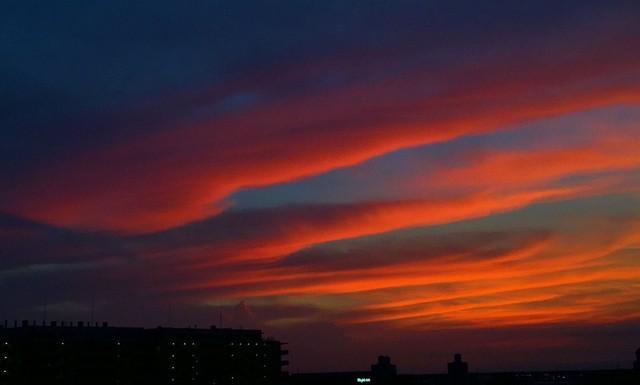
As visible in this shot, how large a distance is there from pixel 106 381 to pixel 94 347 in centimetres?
859

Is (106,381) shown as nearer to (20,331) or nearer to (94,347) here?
(94,347)

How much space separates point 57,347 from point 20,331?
10.4 m

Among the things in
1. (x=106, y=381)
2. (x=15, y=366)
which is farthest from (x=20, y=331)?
(x=106, y=381)

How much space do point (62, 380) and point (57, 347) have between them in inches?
294

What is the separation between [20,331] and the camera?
643ft

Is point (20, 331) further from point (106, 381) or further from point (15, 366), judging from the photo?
point (106, 381)

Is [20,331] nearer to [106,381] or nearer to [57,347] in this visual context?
[57,347]

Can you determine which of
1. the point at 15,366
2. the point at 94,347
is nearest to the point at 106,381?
the point at 94,347

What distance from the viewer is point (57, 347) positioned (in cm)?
19275

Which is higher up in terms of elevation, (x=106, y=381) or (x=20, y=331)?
(x=20, y=331)

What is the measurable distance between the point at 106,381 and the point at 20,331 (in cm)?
2281

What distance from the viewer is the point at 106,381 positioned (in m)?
200

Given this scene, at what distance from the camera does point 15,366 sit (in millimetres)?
188500
